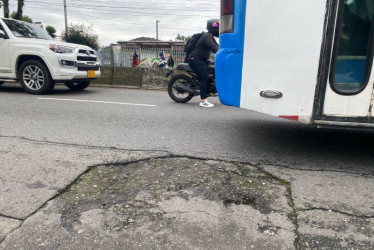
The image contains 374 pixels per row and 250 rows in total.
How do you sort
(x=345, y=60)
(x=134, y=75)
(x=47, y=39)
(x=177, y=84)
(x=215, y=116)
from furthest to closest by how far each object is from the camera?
(x=134, y=75) → (x=47, y=39) → (x=177, y=84) → (x=215, y=116) → (x=345, y=60)

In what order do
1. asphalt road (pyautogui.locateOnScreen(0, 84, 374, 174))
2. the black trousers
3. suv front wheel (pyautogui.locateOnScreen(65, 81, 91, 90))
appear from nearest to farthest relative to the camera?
asphalt road (pyautogui.locateOnScreen(0, 84, 374, 174)), the black trousers, suv front wheel (pyautogui.locateOnScreen(65, 81, 91, 90))

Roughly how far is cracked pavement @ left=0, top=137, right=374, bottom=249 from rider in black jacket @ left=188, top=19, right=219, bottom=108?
3423 mm

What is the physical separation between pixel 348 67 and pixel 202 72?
149 inches

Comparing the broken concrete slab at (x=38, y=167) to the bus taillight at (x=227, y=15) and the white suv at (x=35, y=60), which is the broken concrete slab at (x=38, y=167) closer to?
the bus taillight at (x=227, y=15)

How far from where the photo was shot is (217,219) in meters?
2.10

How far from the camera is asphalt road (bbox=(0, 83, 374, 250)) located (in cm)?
192

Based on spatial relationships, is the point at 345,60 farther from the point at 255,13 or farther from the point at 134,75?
the point at 134,75

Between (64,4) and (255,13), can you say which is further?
→ (64,4)

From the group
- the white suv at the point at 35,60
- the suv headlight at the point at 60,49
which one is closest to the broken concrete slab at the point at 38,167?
the white suv at the point at 35,60

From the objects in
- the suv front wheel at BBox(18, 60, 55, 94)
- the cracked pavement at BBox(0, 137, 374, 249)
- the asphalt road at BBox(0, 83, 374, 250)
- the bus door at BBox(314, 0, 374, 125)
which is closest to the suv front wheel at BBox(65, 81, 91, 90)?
the suv front wheel at BBox(18, 60, 55, 94)

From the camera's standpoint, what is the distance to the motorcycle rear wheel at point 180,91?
680cm

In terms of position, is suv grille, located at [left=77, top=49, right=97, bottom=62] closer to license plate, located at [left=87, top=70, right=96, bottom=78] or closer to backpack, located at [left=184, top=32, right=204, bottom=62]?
license plate, located at [left=87, top=70, right=96, bottom=78]

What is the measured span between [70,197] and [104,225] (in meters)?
0.54

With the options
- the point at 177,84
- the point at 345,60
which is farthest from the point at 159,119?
the point at 345,60
